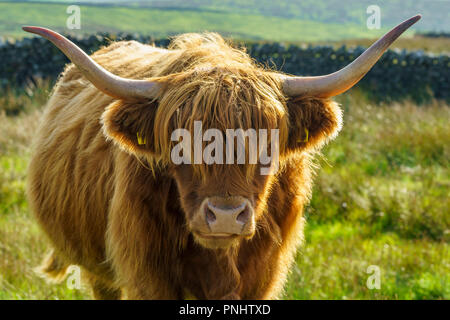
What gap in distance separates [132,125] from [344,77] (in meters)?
0.94

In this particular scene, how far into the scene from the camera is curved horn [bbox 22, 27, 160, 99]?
2.02 metres

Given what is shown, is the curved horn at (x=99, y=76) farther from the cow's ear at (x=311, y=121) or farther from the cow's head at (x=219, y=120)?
the cow's ear at (x=311, y=121)

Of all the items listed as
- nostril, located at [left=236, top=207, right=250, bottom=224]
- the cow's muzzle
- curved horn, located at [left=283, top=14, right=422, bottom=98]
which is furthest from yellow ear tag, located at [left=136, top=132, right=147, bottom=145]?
curved horn, located at [left=283, top=14, right=422, bottom=98]

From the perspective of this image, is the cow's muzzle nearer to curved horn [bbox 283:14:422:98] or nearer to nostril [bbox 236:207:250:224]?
nostril [bbox 236:207:250:224]

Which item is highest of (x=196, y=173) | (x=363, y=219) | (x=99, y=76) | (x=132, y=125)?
(x=99, y=76)

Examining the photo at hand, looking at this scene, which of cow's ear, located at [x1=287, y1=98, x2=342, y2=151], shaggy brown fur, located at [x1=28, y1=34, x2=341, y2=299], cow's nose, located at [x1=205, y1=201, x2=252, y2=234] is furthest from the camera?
cow's ear, located at [x1=287, y1=98, x2=342, y2=151]

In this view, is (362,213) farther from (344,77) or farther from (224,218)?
(224,218)

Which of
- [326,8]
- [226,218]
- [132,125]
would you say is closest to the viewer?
[226,218]

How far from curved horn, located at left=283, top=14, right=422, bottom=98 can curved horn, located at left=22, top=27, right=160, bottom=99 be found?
623 mm

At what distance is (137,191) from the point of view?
7.82 ft

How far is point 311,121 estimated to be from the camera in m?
2.35

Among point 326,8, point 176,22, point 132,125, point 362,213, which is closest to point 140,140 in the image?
point 132,125

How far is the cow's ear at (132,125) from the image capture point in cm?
223
